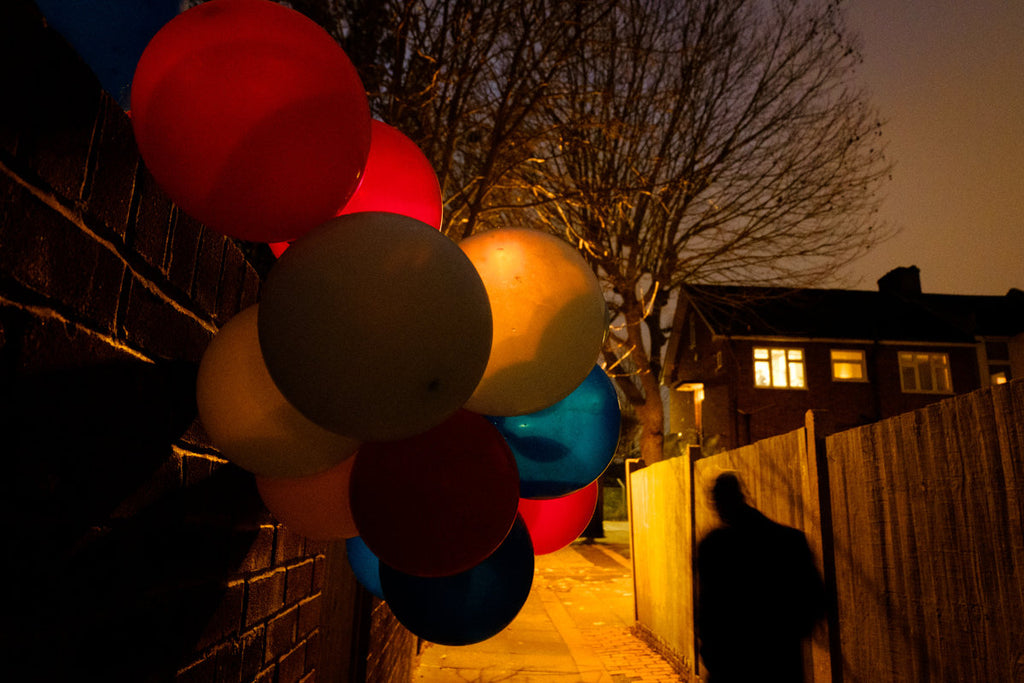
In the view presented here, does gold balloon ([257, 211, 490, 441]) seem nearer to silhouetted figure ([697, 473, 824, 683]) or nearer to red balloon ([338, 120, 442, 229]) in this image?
red balloon ([338, 120, 442, 229])

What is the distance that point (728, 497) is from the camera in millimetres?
4918

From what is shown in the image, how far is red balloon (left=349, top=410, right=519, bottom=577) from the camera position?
1156 mm

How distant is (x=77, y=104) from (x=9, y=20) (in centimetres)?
14

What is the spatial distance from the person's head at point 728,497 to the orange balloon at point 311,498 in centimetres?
416

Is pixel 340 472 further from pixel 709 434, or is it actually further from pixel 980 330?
pixel 980 330

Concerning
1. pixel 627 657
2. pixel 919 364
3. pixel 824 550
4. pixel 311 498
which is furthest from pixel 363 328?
pixel 919 364

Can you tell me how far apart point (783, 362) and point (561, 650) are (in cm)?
1827

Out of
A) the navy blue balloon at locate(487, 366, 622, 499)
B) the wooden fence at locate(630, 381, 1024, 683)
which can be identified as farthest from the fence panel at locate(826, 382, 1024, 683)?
the navy blue balloon at locate(487, 366, 622, 499)

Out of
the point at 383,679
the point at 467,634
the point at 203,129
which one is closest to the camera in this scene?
the point at 203,129

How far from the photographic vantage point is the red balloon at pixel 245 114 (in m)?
0.94

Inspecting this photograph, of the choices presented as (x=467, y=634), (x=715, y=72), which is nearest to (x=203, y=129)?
(x=467, y=634)

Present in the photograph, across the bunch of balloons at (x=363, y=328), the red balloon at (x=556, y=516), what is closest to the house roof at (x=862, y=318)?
the red balloon at (x=556, y=516)

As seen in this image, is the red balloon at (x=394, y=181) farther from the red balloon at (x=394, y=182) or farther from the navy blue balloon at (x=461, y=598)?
the navy blue balloon at (x=461, y=598)

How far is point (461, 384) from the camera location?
97 cm
